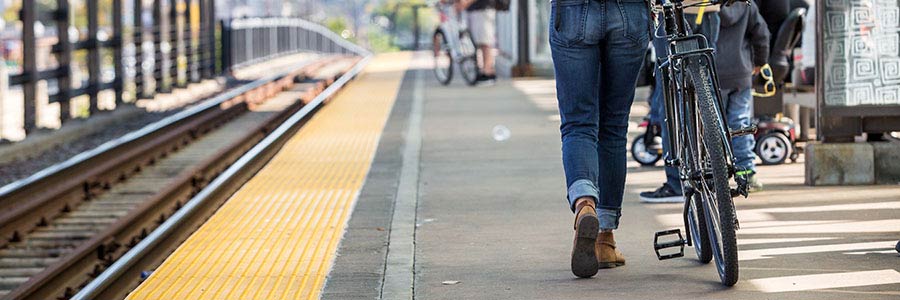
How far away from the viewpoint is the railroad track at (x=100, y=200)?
9008mm

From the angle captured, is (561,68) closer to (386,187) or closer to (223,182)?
(386,187)

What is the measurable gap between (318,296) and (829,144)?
13.2ft

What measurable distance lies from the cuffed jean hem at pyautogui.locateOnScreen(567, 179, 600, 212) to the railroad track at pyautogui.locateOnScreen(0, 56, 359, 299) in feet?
9.61

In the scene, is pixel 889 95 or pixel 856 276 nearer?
pixel 856 276

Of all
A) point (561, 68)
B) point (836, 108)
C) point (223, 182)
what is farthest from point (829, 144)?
point (223, 182)

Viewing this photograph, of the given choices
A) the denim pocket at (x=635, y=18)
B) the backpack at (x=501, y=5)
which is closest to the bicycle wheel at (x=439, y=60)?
the backpack at (x=501, y=5)

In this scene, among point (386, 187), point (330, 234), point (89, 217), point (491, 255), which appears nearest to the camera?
point (491, 255)

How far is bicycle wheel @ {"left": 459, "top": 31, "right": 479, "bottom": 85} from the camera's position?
2448 centimetres

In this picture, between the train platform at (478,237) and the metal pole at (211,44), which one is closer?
the train platform at (478,237)

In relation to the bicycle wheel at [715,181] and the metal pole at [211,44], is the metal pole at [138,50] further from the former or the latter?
the bicycle wheel at [715,181]

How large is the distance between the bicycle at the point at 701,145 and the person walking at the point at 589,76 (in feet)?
0.47

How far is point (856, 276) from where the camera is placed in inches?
236

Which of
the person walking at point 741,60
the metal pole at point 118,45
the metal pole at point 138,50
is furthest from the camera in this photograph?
the metal pole at point 138,50

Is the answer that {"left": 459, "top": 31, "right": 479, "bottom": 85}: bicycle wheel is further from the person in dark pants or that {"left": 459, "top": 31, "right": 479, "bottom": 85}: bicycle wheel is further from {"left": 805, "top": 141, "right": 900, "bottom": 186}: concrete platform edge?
{"left": 805, "top": 141, "right": 900, "bottom": 186}: concrete platform edge
